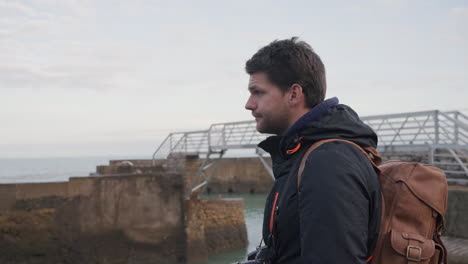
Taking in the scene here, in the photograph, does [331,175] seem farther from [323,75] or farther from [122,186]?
[122,186]

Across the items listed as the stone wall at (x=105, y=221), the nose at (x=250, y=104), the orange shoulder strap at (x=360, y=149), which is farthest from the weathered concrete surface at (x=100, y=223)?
the orange shoulder strap at (x=360, y=149)

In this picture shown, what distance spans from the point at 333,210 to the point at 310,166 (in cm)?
16

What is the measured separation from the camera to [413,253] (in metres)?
1.48

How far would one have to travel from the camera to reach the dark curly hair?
5.83 feet

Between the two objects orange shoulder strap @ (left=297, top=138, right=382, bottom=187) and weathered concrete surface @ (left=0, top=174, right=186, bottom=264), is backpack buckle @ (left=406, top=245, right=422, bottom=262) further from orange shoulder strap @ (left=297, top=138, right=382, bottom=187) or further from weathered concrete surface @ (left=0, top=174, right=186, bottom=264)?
weathered concrete surface @ (left=0, top=174, right=186, bottom=264)

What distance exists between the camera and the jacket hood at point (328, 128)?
1.66 meters

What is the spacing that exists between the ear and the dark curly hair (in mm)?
14

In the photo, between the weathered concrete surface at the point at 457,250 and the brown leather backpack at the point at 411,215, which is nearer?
the brown leather backpack at the point at 411,215

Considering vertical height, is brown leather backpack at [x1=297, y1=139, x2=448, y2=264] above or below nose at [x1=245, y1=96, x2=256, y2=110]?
below

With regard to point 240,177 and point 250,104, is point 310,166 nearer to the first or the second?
point 250,104

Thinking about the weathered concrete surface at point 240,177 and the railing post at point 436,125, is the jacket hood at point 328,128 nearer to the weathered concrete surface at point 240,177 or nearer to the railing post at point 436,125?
the railing post at point 436,125

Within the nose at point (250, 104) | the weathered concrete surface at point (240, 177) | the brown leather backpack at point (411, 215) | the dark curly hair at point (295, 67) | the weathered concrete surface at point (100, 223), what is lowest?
the weathered concrete surface at point (240, 177)

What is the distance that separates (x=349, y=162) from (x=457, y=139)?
37.2 feet

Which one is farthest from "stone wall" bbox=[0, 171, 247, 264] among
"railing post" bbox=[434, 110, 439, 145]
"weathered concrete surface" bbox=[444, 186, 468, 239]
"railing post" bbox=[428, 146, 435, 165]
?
"weathered concrete surface" bbox=[444, 186, 468, 239]
